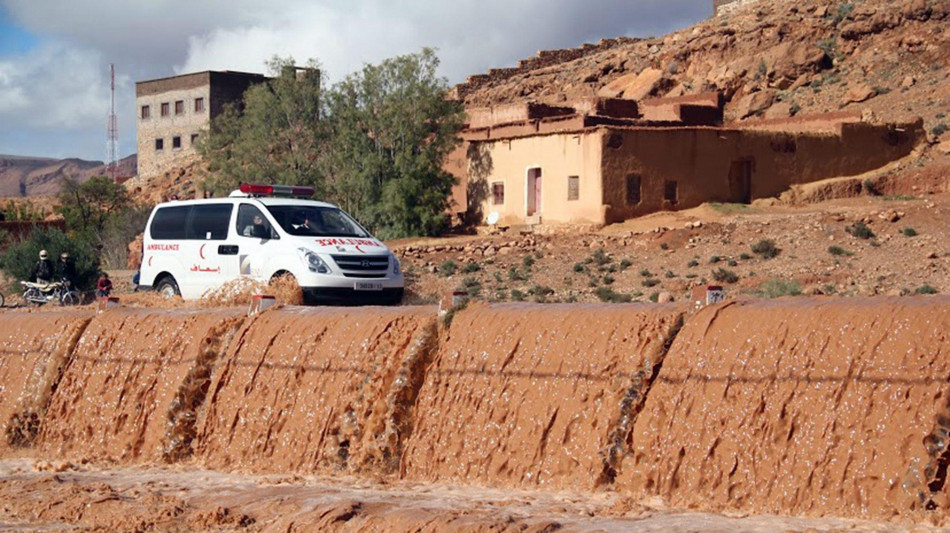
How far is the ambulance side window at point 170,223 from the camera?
18.3m

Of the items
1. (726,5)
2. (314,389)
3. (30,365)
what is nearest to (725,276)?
(30,365)

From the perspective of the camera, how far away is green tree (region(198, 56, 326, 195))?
143ft

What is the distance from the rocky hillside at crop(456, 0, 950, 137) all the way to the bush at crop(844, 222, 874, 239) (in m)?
13.1

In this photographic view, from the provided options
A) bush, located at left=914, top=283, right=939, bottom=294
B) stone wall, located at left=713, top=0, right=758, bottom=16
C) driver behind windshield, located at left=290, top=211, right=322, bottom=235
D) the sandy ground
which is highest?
stone wall, located at left=713, top=0, right=758, bottom=16

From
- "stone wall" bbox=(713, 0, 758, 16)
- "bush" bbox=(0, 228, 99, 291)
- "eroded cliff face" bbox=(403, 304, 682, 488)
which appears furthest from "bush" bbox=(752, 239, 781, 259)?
"stone wall" bbox=(713, 0, 758, 16)

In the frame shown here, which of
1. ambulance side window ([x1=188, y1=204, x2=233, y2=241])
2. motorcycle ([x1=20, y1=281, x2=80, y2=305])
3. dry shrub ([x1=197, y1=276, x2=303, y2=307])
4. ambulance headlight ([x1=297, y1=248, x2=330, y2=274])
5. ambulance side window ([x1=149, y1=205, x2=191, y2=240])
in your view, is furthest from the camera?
motorcycle ([x1=20, y1=281, x2=80, y2=305])

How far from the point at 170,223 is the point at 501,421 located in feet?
32.3

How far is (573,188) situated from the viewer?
36.2 meters

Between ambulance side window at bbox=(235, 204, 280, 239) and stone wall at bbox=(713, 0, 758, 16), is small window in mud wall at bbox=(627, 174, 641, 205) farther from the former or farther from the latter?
stone wall at bbox=(713, 0, 758, 16)

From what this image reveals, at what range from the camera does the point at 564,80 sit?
218 ft

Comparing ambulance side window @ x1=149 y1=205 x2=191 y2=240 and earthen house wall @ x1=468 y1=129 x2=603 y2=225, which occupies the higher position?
earthen house wall @ x1=468 y1=129 x2=603 y2=225

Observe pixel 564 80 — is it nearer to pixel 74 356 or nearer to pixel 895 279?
pixel 895 279

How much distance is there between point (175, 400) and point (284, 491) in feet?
8.88

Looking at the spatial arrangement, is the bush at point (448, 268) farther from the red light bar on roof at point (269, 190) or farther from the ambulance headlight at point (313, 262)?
the ambulance headlight at point (313, 262)
